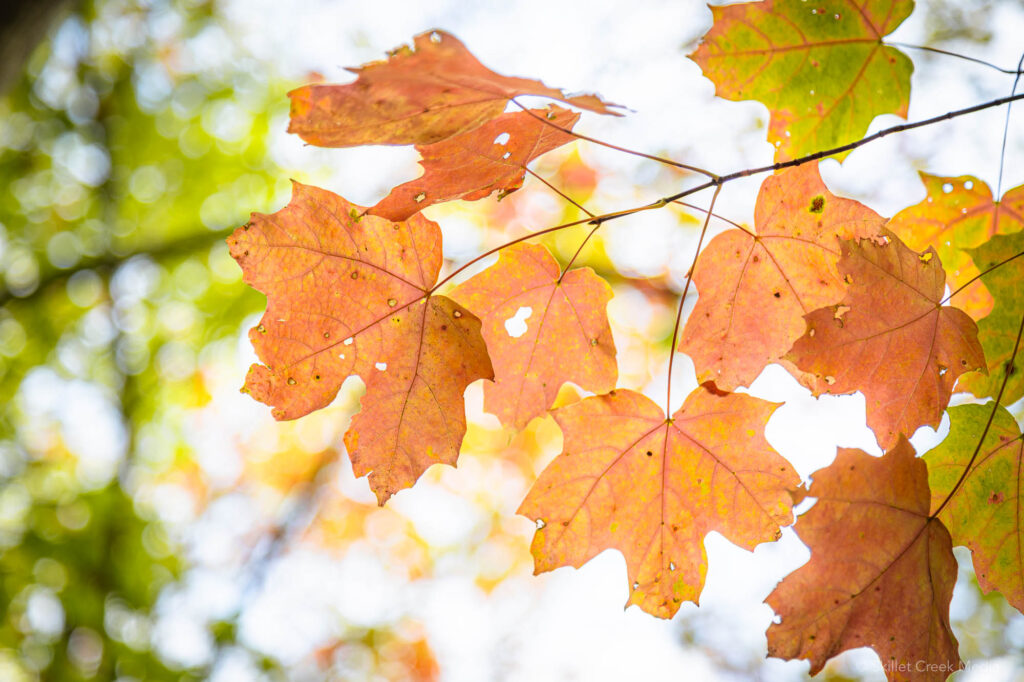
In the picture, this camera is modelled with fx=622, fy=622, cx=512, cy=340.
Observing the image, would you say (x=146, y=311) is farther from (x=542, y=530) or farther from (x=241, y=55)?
(x=542, y=530)

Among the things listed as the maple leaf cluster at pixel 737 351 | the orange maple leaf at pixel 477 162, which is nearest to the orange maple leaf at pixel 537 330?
the maple leaf cluster at pixel 737 351

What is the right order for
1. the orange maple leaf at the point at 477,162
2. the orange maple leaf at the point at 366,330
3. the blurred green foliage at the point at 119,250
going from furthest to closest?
the blurred green foliage at the point at 119,250 < the orange maple leaf at the point at 366,330 < the orange maple leaf at the point at 477,162

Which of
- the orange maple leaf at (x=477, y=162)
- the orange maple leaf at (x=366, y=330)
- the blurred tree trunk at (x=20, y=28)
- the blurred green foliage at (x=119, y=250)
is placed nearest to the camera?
the orange maple leaf at (x=477, y=162)

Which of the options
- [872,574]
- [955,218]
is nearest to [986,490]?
[872,574]

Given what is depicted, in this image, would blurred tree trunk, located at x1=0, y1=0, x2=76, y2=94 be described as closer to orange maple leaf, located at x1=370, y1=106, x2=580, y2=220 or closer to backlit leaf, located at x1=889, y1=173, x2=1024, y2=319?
orange maple leaf, located at x1=370, y1=106, x2=580, y2=220

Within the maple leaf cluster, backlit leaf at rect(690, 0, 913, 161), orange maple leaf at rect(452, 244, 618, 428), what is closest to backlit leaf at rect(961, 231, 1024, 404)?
the maple leaf cluster

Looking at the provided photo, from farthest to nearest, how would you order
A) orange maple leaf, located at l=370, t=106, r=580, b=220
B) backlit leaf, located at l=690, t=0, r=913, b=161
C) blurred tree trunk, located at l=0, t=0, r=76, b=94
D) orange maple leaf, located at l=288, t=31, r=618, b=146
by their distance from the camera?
blurred tree trunk, located at l=0, t=0, r=76, b=94, backlit leaf, located at l=690, t=0, r=913, b=161, orange maple leaf, located at l=370, t=106, r=580, b=220, orange maple leaf, located at l=288, t=31, r=618, b=146

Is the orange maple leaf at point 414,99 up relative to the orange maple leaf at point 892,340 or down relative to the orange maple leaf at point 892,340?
up

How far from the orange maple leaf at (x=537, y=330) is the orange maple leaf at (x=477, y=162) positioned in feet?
0.79

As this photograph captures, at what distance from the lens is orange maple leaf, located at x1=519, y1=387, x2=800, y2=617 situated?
1.21m

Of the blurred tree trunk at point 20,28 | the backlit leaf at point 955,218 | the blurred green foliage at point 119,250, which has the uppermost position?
the backlit leaf at point 955,218

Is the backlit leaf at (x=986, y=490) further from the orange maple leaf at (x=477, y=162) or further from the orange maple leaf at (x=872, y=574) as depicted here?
the orange maple leaf at (x=477, y=162)

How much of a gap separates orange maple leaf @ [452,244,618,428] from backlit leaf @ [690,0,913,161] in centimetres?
50

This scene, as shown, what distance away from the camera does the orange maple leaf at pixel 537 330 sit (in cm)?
126
